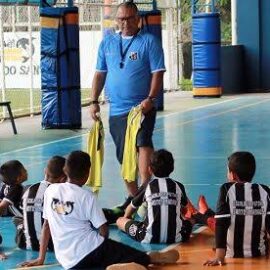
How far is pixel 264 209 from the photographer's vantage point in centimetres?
668

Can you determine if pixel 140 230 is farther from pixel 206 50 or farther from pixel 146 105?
pixel 206 50

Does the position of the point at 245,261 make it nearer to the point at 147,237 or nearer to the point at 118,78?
the point at 147,237

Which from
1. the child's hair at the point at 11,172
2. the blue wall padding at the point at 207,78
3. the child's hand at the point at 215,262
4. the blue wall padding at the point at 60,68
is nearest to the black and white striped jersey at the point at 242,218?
the child's hand at the point at 215,262

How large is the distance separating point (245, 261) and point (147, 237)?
3.31ft

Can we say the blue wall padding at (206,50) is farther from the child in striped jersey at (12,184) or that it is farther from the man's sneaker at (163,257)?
the man's sneaker at (163,257)

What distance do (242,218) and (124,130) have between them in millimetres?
2225

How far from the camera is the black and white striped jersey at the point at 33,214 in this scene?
720 cm

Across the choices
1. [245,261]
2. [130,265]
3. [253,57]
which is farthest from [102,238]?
[253,57]

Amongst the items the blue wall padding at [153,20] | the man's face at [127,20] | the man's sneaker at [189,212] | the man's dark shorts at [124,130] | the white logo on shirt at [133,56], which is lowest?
the man's sneaker at [189,212]

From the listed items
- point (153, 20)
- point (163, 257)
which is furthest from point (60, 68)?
point (163, 257)

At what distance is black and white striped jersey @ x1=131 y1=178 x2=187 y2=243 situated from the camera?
728 cm

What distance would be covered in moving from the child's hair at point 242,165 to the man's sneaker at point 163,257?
74cm

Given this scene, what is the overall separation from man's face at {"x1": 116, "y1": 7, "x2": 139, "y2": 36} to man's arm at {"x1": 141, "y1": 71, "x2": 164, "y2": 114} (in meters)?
0.46

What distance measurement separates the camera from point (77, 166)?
6.36 meters
